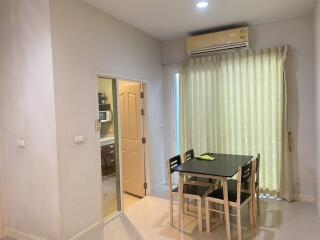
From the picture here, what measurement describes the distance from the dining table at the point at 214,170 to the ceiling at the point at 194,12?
203 cm

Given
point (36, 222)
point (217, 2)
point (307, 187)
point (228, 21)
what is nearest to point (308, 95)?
point (307, 187)

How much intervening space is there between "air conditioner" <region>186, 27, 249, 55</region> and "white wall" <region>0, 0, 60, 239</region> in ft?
7.97

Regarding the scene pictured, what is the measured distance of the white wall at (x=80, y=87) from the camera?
107 inches

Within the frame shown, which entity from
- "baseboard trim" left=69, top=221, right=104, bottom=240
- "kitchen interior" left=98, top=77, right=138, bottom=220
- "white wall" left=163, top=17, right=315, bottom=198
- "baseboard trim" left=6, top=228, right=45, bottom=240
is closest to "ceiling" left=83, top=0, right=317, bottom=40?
"white wall" left=163, top=17, right=315, bottom=198

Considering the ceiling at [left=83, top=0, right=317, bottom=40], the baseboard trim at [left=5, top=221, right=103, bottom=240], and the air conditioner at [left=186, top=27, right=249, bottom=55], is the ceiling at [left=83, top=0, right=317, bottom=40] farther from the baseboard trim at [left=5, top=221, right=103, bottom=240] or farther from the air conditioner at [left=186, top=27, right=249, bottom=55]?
the baseboard trim at [left=5, top=221, right=103, bottom=240]

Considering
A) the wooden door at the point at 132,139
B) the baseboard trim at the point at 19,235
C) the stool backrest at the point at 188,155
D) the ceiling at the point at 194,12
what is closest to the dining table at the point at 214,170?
the stool backrest at the point at 188,155

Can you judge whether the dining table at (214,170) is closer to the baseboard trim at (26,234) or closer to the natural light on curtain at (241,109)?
the natural light on curtain at (241,109)

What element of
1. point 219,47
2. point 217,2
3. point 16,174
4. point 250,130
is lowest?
point 16,174

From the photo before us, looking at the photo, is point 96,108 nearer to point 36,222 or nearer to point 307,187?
point 36,222

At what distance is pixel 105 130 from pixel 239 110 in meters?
2.17

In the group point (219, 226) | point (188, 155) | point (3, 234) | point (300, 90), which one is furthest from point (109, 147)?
point (300, 90)

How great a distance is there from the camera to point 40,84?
2.73 meters

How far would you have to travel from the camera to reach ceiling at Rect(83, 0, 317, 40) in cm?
313

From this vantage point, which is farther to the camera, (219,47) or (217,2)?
(219,47)
